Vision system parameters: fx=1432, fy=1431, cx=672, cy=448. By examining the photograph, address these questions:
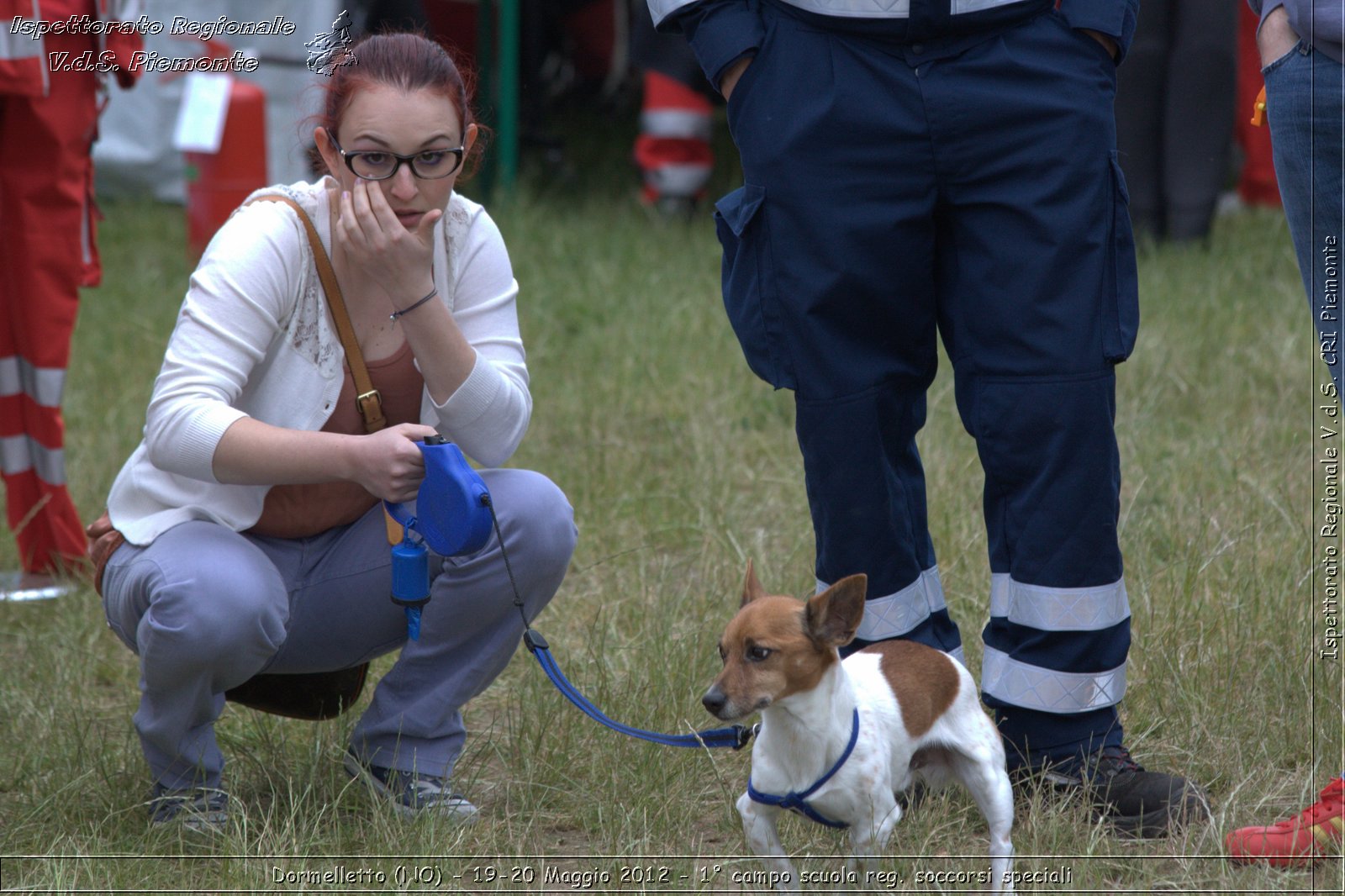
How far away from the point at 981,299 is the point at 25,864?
1.61 meters

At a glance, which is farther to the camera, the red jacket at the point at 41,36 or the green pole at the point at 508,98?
the green pole at the point at 508,98

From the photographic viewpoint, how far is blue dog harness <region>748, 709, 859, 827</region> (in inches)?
72.1

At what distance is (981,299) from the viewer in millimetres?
2104

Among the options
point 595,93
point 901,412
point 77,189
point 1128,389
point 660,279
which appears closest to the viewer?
point 901,412

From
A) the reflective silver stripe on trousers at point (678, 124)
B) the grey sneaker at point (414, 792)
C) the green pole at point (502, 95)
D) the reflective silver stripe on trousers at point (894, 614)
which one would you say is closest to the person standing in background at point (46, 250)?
the grey sneaker at point (414, 792)

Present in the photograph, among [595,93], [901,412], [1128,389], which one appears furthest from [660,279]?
[595,93]

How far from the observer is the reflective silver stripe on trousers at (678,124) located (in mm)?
7355

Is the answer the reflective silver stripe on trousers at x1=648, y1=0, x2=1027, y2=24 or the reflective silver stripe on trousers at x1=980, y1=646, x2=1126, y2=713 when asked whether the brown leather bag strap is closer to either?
the reflective silver stripe on trousers at x1=648, y1=0, x2=1027, y2=24

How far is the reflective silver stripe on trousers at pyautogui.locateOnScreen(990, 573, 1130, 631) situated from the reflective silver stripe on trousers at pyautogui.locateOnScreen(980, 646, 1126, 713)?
0.24 ft

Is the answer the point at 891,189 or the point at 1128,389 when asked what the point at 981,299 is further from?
the point at 1128,389

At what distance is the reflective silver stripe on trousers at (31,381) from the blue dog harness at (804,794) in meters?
2.17

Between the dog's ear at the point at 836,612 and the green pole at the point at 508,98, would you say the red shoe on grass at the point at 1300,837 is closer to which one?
the dog's ear at the point at 836,612

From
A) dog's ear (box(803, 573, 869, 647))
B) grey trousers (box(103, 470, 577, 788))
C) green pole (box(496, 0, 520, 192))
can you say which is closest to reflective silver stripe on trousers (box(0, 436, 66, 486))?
grey trousers (box(103, 470, 577, 788))

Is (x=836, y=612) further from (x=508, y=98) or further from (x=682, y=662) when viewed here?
(x=508, y=98)
